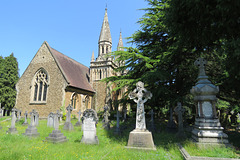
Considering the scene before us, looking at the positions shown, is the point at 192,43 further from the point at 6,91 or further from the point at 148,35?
the point at 6,91

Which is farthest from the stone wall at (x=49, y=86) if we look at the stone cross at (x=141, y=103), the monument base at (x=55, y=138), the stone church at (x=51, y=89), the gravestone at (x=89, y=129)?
the stone cross at (x=141, y=103)

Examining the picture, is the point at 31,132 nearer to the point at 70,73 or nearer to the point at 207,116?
the point at 207,116

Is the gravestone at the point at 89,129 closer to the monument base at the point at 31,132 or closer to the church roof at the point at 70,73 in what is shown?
the monument base at the point at 31,132

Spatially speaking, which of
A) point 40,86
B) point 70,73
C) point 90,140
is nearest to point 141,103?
point 90,140

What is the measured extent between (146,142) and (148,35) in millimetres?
7533

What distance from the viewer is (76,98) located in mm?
19234

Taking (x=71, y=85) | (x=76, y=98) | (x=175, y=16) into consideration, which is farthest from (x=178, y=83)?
(x=76, y=98)

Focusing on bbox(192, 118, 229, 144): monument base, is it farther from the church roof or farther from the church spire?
the church spire

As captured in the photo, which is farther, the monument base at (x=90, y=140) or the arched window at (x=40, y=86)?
the arched window at (x=40, y=86)

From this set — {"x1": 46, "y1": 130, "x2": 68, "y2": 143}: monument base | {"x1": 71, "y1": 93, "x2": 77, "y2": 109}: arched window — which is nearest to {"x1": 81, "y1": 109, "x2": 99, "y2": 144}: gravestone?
{"x1": 46, "y1": 130, "x2": 68, "y2": 143}: monument base

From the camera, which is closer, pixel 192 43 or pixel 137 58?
pixel 192 43

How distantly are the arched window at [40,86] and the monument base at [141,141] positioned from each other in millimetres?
16175

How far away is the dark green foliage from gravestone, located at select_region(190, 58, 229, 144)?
28470 mm

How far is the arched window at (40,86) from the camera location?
18555 mm
